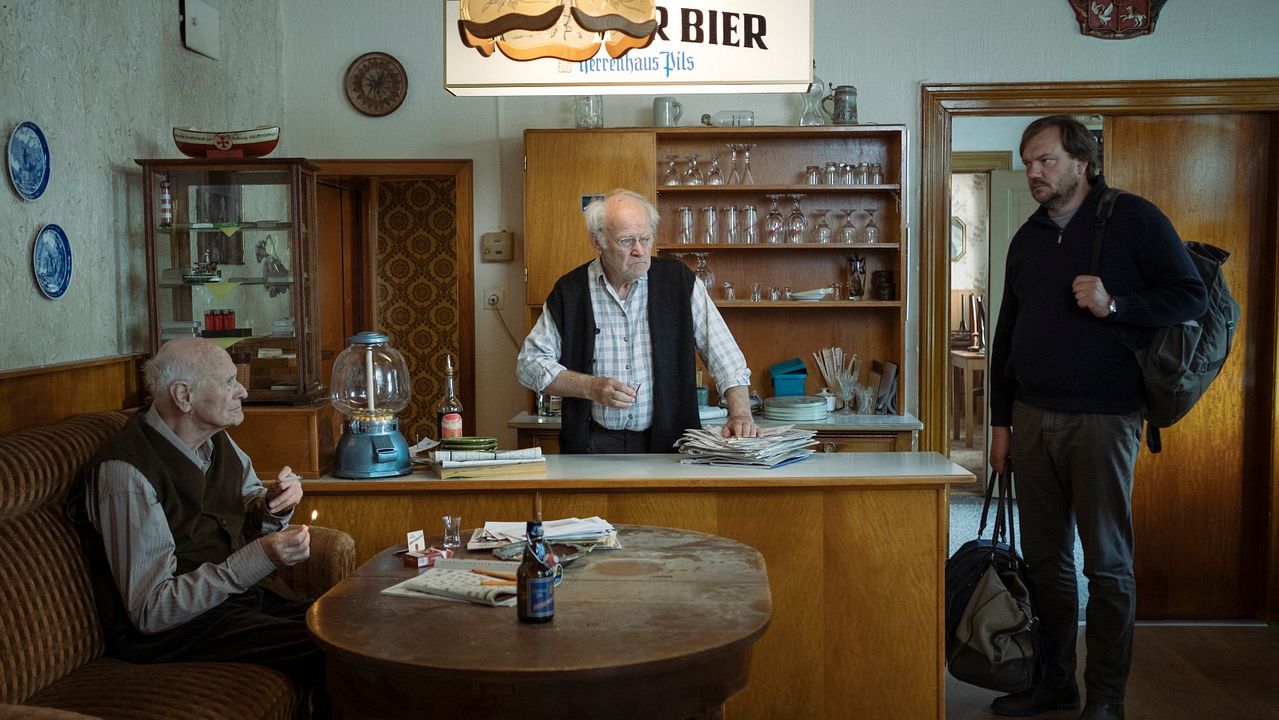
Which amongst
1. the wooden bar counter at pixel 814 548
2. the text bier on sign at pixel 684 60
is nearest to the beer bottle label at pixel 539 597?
the wooden bar counter at pixel 814 548

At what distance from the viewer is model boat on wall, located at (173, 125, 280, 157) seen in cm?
358

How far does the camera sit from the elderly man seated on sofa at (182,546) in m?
2.33

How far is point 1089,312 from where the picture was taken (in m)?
3.07

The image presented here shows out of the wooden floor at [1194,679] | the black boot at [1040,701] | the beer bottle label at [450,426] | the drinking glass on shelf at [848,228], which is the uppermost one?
the drinking glass on shelf at [848,228]

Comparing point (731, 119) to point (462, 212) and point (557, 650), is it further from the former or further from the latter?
point (557, 650)

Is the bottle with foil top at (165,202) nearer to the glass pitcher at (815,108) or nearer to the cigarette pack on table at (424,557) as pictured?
the cigarette pack on table at (424,557)

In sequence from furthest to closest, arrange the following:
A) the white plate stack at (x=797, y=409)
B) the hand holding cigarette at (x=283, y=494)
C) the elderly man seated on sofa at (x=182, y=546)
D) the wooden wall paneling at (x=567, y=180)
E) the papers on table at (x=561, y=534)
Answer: the wooden wall paneling at (x=567, y=180) → the white plate stack at (x=797, y=409) → the hand holding cigarette at (x=283, y=494) → the papers on table at (x=561, y=534) → the elderly man seated on sofa at (x=182, y=546)

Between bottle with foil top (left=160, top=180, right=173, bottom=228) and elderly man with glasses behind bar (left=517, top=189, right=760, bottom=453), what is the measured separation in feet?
4.08

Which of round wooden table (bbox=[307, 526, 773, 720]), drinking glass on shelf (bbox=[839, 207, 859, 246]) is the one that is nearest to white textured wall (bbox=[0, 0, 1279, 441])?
drinking glass on shelf (bbox=[839, 207, 859, 246])

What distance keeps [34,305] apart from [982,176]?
6.98 m

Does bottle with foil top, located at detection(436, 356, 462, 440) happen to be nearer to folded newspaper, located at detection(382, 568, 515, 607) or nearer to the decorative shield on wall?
folded newspaper, located at detection(382, 568, 515, 607)

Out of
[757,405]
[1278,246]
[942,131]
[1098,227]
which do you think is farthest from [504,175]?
[1278,246]

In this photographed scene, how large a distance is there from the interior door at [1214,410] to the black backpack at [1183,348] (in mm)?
1696

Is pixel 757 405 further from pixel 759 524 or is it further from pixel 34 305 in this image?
pixel 34 305
